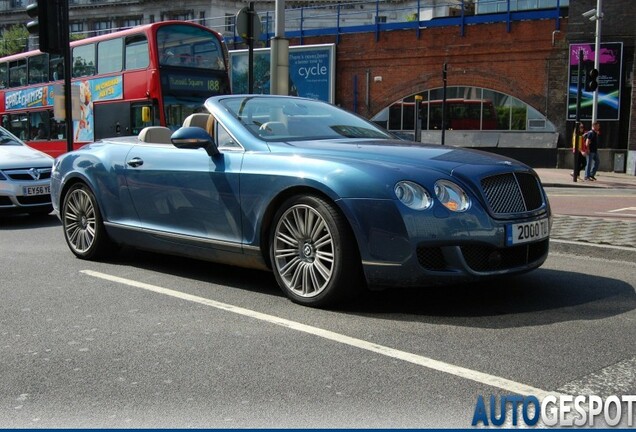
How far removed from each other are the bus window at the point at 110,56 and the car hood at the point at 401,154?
1336 cm

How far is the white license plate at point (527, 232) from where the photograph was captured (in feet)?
14.8

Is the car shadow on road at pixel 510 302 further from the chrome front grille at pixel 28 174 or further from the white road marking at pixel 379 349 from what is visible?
the chrome front grille at pixel 28 174

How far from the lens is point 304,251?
479 centimetres

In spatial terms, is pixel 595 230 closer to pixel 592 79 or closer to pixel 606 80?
pixel 592 79

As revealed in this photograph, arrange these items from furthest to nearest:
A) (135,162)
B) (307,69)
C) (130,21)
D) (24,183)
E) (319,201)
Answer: (130,21) < (307,69) < (24,183) < (135,162) < (319,201)

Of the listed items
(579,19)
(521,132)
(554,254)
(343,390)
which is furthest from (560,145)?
(343,390)

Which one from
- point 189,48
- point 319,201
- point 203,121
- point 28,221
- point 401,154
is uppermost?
point 189,48

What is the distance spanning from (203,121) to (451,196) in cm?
243

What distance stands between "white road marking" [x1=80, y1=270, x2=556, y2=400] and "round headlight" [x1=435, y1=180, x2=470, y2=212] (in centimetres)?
102

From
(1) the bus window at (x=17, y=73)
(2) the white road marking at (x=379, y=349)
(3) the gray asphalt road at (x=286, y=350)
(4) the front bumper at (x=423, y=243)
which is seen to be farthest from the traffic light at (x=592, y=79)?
(2) the white road marking at (x=379, y=349)

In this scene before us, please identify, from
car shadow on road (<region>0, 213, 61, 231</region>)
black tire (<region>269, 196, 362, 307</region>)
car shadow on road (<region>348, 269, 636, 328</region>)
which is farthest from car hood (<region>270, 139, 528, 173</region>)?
car shadow on road (<region>0, 213, 61, 231</region>)

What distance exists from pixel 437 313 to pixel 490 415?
1677 millimetres

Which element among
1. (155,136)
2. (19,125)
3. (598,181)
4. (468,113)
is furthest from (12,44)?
(155,136)

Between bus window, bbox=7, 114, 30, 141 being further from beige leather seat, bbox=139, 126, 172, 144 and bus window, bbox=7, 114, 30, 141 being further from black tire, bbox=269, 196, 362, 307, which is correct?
black tire, bbox=269, 196, 362, 307
